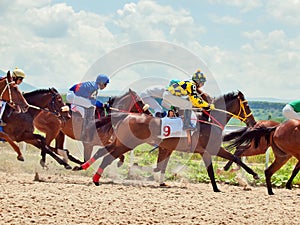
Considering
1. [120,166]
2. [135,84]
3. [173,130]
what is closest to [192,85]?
[173,130]

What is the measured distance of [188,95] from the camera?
9086mm

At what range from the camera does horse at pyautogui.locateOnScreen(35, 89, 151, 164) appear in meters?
9.96

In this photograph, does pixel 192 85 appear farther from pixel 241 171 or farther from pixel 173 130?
pixel 241 171

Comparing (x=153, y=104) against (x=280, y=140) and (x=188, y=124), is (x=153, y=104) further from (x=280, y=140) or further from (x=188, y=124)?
(x=280, y=140)

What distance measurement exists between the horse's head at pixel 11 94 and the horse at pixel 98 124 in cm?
146

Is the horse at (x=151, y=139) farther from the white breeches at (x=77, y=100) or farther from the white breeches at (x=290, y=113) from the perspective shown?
the white breeches at (x=77, y=100)

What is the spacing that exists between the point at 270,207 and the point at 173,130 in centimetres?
266

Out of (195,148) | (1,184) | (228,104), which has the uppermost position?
(228,104)

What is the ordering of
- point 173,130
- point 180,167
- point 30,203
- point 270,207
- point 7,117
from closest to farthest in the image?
point 30,203, point 270,207, point 173,130, point 7,117, point 180,167

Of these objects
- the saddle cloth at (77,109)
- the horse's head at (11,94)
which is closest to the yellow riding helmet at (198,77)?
the saddle cloth at (77,109)

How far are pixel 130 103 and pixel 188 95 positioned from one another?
1840 millimetres

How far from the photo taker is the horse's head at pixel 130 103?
10281 mm

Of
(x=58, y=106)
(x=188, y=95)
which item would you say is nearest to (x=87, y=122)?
(x=58, y=106)

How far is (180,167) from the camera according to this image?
12375mm
